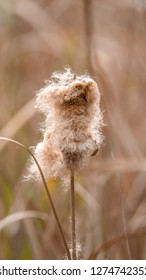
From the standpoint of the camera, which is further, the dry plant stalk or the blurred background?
the blurred background

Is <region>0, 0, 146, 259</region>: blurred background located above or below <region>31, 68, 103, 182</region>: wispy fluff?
above

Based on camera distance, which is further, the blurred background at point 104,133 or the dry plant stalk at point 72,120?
the blurred background at point 104,133

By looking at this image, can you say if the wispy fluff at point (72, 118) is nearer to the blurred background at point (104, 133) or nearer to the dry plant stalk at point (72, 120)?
the dry plant stalk at point (72, 120)

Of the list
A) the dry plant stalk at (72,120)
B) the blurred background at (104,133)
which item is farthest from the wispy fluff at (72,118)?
the blurred background at (104,133)

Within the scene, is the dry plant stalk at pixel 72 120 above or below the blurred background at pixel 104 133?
below

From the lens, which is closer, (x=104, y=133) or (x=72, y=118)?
(x=72, y=118)

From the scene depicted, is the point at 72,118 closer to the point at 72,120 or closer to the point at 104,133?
the point at 72,120

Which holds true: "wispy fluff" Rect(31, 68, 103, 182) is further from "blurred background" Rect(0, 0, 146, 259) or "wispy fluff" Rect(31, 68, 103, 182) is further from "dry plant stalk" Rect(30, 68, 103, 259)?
"blurred background" Rect(0, 0, 146, 259)

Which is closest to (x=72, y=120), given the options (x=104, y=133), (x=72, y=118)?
(x=72, y=118)

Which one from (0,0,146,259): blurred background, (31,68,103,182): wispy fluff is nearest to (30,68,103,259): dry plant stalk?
(31,68,103,182): wispy fluff
